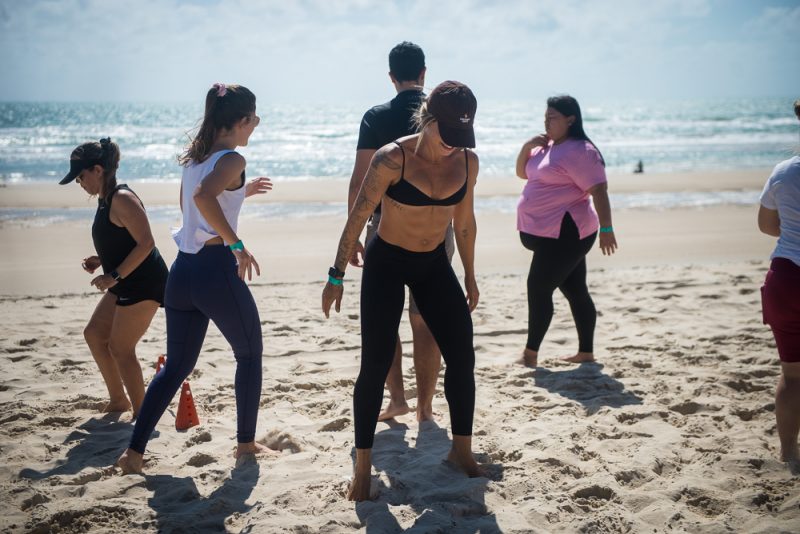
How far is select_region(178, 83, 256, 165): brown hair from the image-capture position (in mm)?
3755

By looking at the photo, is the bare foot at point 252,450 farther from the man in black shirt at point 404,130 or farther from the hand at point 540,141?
the hand at point 540,141

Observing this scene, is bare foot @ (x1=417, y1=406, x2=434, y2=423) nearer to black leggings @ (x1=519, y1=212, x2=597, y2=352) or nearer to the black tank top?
black leggings @ (x1=519, y1=212, x2=597, y2=352)

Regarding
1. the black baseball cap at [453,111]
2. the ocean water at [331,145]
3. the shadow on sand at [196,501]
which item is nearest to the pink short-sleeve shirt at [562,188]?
the black baseball cap at [453,111]

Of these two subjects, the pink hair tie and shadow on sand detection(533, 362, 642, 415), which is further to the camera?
shadow on sand detection(533, 362, 642, 415)

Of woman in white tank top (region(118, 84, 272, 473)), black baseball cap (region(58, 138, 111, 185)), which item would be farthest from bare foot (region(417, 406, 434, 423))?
black baseball cap (region(58, 138, 111, 185))

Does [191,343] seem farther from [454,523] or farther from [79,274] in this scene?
[79,274]

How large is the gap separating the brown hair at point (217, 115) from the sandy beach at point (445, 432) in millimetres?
1754

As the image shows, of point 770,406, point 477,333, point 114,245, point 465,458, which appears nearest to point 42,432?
point 114,245

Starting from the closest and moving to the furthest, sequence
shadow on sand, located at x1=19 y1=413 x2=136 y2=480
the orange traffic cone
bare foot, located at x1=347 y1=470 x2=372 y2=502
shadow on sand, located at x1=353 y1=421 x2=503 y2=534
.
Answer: shadow on sand, located at x1=353 y1=421 x2=503 y2=534 < bare foot, located at x1=347 y1=470 x2=372 y2=502 < shadow on sand, located at x1=19 y1=413 x2=136 y2=480 < the orange traffic cone

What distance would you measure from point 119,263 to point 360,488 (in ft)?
6.75

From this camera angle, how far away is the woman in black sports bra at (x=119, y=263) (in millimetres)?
4246

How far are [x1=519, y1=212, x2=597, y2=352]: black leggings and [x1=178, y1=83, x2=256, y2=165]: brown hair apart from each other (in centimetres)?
263

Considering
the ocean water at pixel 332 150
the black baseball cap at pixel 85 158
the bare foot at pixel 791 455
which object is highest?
the ocean water at pixel 332 150

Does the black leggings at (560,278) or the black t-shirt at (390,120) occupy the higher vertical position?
the black t-shirt at (390,120)
